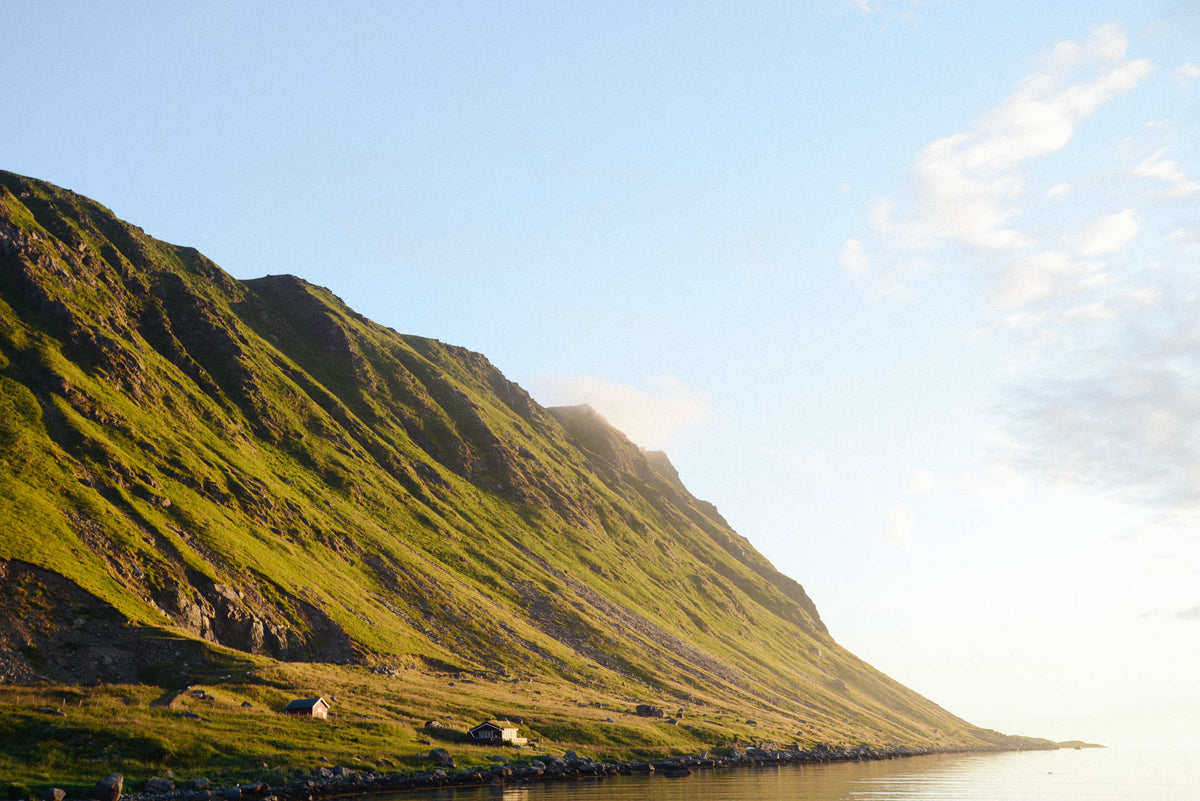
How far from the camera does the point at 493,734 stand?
360 feet

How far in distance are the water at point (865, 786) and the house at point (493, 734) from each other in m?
14.7

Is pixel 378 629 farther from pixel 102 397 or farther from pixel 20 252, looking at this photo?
pixel 20 252

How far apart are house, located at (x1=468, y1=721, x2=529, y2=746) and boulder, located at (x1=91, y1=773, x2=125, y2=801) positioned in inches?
1944

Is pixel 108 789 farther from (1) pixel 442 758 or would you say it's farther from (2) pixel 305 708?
(1) pixel 442 758

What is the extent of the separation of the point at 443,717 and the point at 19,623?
53267 mm

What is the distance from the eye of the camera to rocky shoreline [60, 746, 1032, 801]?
6981cm

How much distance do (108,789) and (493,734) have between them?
5178 centimetres

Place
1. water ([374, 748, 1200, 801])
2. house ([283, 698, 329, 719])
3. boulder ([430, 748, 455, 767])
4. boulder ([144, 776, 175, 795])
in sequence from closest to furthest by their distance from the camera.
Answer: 1. boulder ([144, 776, 175, 795])
2. water ([374, 748, 1200, 801])
3. boulder ([430, 748, 455, 767])
4. house ([283, 698, 329, 719])

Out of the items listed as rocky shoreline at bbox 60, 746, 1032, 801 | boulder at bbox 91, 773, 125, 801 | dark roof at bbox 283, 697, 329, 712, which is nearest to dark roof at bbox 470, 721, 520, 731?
rocky shoreline at bbox 60, 746, 1032, 801

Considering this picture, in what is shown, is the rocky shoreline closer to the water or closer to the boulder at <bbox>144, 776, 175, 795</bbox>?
the boulder at <bbox>144, 776, 175, 795</bbox>

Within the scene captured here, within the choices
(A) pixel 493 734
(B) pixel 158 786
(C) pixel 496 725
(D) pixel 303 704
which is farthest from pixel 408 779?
(B) pixel 158 786

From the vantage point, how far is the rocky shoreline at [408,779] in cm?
6981

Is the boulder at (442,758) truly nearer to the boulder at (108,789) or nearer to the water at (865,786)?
the water at (865,786)

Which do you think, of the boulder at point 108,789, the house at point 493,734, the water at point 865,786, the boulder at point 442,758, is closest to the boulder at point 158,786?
the boulder at point 108,789
